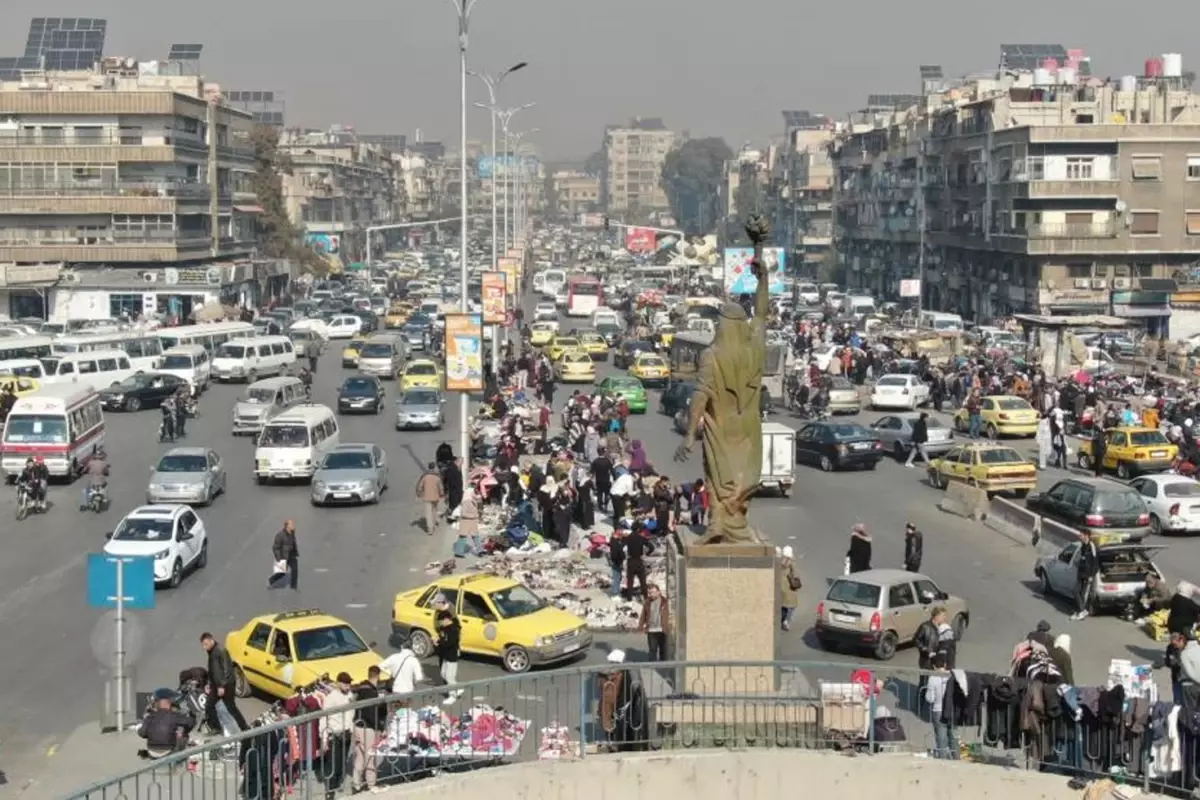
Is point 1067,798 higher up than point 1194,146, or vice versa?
point 1194,146

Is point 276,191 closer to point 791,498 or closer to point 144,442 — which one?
point 144,442

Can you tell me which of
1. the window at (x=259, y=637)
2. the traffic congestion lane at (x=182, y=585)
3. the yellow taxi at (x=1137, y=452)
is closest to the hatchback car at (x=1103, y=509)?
the yellow taxi at (x=1137, y=452)

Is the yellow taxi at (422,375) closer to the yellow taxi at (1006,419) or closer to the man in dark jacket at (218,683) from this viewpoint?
the yellow taxi at (1006,419)

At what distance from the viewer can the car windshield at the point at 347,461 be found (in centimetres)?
3322

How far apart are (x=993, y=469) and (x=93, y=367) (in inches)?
1090

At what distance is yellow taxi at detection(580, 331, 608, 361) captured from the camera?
210 ft

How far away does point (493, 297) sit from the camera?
160 ft

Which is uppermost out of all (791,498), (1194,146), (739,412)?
(1194,146)

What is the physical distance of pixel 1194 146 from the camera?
77.3m

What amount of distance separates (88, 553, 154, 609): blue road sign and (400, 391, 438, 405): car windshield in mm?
26610

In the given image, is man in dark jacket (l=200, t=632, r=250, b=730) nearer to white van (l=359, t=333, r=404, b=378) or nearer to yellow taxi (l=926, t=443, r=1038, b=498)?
yellow taxi (l=926, t=443, r=1038, b=498)

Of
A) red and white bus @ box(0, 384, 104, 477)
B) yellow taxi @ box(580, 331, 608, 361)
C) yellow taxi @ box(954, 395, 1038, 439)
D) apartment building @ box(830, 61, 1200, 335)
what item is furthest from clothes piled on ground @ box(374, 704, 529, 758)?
apartment building @ box(830, 61, 1200, 335)

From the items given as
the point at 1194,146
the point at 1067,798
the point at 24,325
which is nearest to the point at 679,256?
the point at 1194,146

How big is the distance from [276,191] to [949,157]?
43844 millimetres
